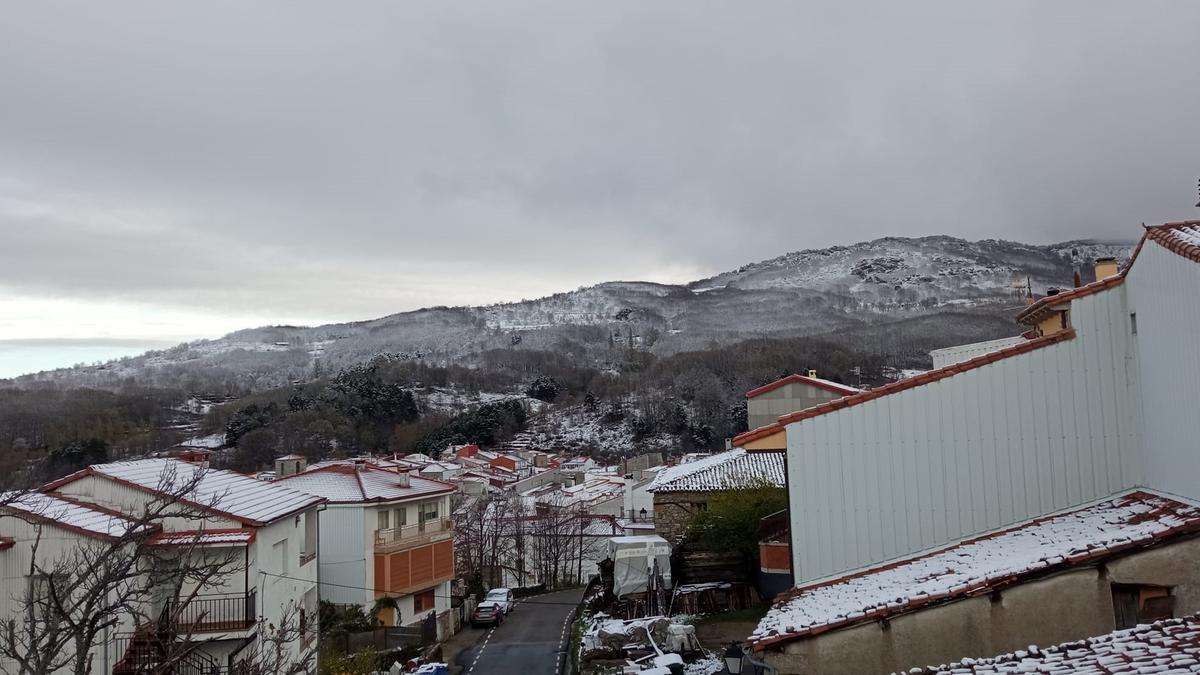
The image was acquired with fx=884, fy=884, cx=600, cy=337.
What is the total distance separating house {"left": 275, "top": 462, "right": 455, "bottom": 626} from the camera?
26.4 meters

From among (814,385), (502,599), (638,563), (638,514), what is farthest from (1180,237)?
(638,514)

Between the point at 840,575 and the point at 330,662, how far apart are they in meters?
13.9

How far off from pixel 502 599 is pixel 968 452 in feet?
93.0

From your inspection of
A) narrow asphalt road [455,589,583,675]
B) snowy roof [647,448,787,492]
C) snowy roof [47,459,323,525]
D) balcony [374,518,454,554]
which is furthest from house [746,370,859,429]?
snowy roof [47,459,323,525]

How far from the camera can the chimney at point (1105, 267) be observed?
41.4 ft

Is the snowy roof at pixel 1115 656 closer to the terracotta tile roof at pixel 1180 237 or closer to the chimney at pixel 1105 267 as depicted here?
the terracotta tile roof at pixel 1180 237

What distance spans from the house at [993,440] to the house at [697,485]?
16.3m

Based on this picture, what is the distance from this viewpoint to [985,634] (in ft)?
24.6

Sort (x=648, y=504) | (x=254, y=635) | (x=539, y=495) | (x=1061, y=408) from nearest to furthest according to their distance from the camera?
(x=1061, y=408) < (x=254, y=635) < (x=648, y=504) < (x=539, y=495)

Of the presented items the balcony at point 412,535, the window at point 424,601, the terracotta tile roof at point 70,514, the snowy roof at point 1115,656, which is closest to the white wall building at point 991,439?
the snowy roof at point 1115,656

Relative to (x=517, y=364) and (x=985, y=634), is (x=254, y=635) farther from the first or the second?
(x=517, y=364)

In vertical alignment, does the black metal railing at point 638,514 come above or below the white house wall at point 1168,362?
below

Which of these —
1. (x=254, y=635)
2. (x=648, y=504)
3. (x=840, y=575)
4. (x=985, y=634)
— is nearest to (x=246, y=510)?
(x=254, y=635)

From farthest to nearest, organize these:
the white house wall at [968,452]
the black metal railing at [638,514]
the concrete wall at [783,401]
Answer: the black metal railing at [638,514]
the concrete wall at [783,401]
the white house wall at [968,452]
